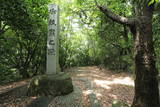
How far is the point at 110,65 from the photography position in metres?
10.5

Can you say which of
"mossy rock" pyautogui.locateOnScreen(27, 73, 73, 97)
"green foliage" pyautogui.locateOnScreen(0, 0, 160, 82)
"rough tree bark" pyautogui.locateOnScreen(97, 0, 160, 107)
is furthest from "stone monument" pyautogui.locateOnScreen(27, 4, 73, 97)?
"rough tree bark" pyautogui.locateOnScreen(97, 0, 160, 107)

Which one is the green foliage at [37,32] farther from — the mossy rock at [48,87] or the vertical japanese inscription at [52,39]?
the mossy rock at [48,87]

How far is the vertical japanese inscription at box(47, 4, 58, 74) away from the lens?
4.30 metres

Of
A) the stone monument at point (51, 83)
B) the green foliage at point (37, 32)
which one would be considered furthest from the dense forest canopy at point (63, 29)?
the stone monument at point (51, 83)

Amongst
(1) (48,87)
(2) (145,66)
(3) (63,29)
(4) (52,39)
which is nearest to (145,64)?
(2) (145,66)

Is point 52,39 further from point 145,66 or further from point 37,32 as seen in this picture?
point 145,66

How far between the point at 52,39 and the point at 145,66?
378 cm

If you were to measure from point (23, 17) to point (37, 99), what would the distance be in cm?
275

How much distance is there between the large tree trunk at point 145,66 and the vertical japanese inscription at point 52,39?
3349 millimetres

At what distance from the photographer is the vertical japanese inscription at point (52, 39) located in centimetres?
430

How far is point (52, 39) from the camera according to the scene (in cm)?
440

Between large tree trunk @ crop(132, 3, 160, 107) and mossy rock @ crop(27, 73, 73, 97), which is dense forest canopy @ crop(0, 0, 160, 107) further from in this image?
mossy rock @ crop(27, 73, 73, 97)

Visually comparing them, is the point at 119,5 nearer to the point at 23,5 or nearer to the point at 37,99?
the point at 23,5

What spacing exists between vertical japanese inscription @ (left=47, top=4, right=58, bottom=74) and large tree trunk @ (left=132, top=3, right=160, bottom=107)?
335cm
